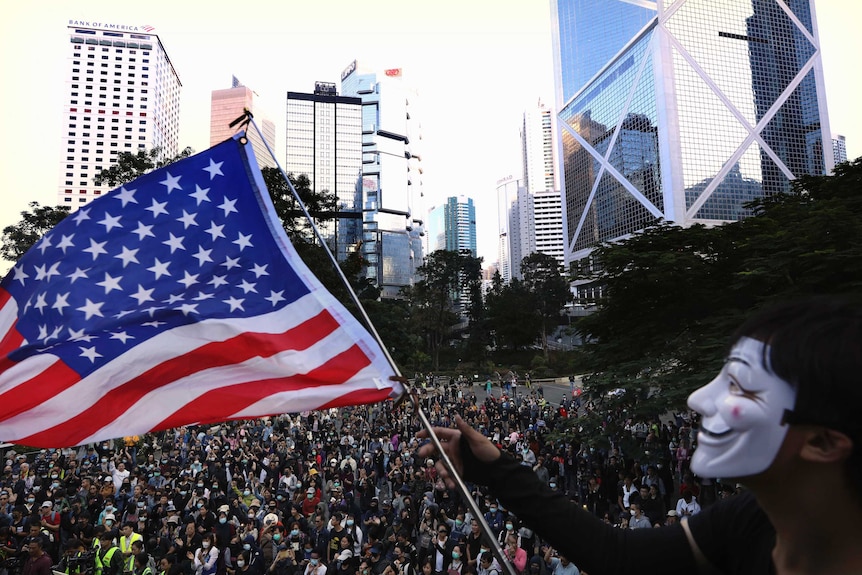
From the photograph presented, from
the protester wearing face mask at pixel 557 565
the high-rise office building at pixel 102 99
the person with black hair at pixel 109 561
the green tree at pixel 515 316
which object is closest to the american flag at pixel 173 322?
the protester wearing face mask at pixel 557 565

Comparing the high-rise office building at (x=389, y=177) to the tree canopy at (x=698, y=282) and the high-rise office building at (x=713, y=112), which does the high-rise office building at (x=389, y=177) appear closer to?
the high-rise office building at (x=713, y=112)

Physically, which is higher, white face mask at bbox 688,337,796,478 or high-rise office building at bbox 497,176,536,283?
high-rise office building at bbox 497,176,536,283

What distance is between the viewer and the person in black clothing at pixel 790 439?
38.3 inches

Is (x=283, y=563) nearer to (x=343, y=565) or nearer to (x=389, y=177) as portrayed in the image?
(x=343, y=565)

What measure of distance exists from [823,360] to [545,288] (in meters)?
56.5

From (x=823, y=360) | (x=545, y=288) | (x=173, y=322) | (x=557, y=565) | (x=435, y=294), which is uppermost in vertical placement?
(x=545, y=288)

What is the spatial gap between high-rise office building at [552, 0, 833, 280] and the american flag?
67.9 meters

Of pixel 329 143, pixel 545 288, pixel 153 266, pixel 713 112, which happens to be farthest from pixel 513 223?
pixel 153 266

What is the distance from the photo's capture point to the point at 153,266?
11.4ft

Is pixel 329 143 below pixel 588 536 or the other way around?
the other way around

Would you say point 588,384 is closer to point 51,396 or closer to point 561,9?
point 51,396

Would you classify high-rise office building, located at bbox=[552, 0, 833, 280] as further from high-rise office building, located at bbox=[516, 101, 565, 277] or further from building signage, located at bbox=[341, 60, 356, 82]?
high-rise office building, located at bbox=[516, 101, 565, 277]

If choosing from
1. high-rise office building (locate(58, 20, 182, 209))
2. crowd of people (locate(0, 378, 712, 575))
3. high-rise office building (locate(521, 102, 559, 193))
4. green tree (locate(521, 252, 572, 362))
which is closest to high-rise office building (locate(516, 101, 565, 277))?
high-rise office building (locate(521, 102, 559, 193))

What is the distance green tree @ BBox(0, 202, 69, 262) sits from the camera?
2580cm
